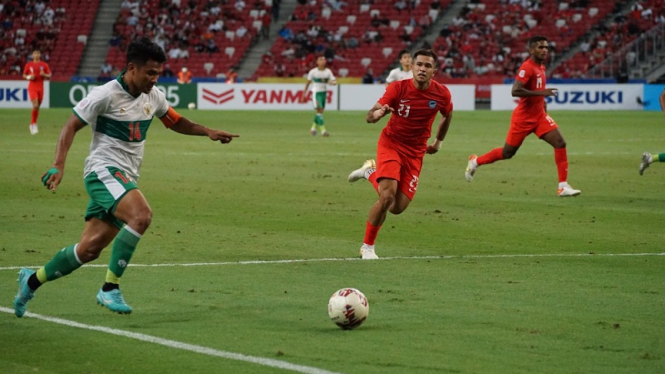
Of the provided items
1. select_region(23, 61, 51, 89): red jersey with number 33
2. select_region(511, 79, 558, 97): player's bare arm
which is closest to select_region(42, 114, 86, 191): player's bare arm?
select_region(511, 79, 558, 97): player's bare arm

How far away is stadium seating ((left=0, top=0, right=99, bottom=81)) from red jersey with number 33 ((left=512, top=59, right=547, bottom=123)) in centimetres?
4273

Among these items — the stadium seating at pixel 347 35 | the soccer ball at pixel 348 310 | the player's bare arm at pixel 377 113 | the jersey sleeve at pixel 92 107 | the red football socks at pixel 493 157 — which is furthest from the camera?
the stadium seating at pixel 347 35

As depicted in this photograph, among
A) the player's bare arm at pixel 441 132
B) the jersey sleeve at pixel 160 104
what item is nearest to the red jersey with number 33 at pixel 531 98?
the player's bare arm at pixel 441 132

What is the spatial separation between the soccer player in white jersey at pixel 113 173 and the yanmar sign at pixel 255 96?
42192mm

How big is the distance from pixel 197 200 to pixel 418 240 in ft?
16.4

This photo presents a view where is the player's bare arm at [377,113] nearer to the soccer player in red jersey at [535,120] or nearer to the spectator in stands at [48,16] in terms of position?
the soccer player in red jersey at [535,120]

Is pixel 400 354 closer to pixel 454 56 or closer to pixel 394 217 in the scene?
pixel 394 217

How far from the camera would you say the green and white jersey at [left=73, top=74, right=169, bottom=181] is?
8281 millimetres

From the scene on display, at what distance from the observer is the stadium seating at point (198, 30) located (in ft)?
193

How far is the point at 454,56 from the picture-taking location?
57094 mm

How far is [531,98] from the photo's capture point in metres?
18.1

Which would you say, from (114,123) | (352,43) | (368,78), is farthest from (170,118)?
(352,43)

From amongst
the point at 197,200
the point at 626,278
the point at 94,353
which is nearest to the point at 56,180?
the point at 94,353

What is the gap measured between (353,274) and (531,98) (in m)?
8.52
